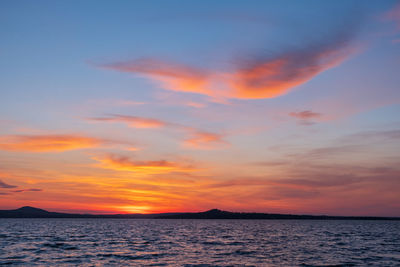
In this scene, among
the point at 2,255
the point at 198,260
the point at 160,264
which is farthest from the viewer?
the point at 2,255

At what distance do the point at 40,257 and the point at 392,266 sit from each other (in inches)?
1802

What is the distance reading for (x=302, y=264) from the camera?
45406 mm

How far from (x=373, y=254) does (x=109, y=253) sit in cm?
4137

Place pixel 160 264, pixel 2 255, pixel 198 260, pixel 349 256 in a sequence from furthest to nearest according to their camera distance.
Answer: pixel 349 256 < pixel 2 255 < pixel 198 260 < pixel 160 264

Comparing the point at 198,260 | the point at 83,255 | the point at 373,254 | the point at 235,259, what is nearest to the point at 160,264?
the point at 198,260

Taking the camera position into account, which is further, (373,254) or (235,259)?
(373,254)

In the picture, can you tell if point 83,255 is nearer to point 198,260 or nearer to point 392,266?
point 198,260

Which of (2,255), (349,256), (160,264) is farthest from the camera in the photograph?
(349,256)

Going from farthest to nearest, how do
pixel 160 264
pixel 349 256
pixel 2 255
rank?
pixel 349 256
pixel 2 255
pixel 160 264

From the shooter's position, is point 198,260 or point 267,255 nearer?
point 198,260

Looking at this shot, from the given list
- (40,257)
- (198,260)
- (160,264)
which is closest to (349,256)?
(198,260)

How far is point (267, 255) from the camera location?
53594 mm

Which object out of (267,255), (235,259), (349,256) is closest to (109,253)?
(235,259)

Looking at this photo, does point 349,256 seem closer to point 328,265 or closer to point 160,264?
point 328,265
